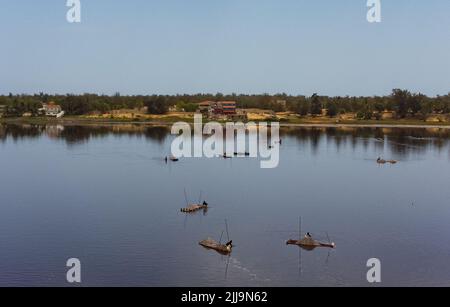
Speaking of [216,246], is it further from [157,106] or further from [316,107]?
[316,107]

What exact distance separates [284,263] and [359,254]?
3737mm

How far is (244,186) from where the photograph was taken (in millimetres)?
43844

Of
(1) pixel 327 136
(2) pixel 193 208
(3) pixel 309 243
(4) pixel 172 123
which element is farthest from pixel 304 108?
(3) pixel 309 243

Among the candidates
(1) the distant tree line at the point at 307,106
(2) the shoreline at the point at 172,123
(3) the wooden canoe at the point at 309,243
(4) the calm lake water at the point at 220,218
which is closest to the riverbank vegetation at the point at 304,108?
(1) the distant tree line at the point at 307,106

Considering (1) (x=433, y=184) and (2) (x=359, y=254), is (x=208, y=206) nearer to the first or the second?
(2) (x=359, y=254)

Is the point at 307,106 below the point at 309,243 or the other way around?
the other way around

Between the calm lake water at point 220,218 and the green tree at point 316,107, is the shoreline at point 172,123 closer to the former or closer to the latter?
the green tree at point 316,107

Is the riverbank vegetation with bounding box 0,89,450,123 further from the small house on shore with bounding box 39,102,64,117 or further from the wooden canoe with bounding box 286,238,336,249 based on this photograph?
the wooden canoe with bounding box 286,238,336,249

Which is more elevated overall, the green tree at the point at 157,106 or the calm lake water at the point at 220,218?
the green tree at the point at 157,106

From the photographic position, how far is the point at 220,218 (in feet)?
109

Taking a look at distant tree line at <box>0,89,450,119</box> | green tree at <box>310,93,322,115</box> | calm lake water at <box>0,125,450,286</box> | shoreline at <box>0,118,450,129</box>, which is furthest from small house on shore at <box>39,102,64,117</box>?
calm lake water at <box>0,125,450,286</box>

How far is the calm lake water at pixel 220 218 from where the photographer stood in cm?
2433
